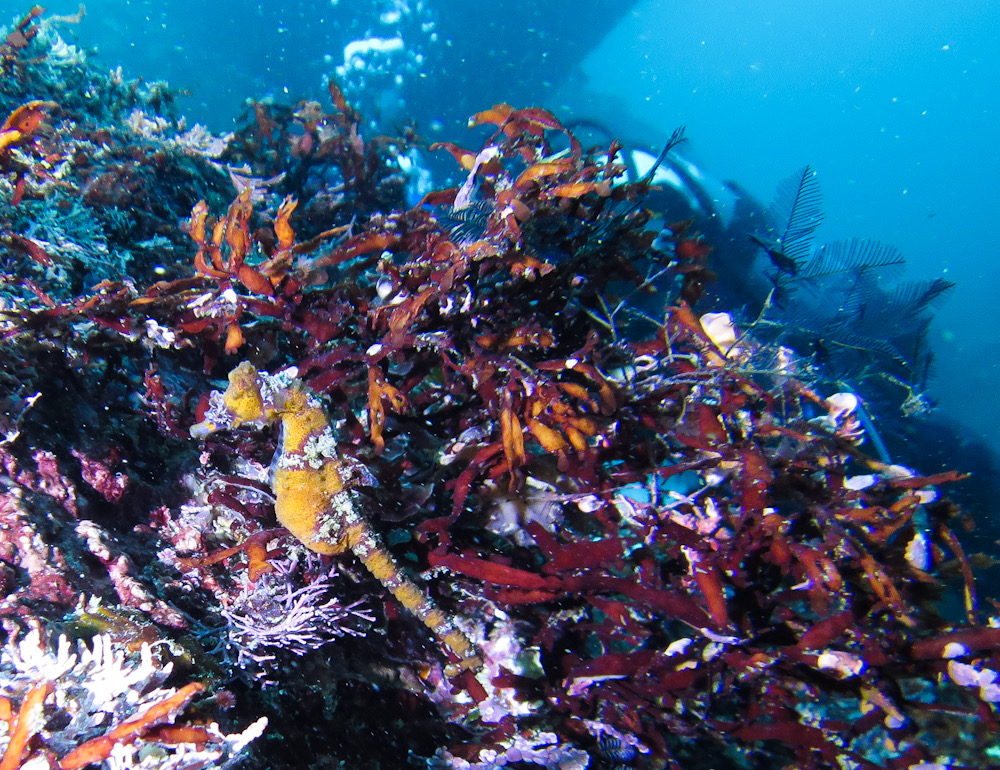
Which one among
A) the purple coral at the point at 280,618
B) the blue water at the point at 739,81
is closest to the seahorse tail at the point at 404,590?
the purple coral at the point at 280,618

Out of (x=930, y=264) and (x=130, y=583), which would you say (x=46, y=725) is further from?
(x=930, y=264)

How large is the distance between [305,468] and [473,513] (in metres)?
0.98

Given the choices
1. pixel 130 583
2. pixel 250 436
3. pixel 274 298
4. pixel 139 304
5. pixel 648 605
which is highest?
pixel 139 304

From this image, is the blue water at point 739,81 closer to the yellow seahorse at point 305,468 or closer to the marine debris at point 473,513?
the marine debris at point 473,513

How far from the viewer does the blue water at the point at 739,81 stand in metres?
14.7

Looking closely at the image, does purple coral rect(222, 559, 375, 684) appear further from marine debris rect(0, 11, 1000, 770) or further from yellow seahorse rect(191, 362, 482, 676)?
yellow seahorse rect(191, 362, 482, 676)

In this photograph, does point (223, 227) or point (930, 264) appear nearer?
point (223, 227)

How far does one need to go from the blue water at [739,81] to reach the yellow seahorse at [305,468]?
227 inches

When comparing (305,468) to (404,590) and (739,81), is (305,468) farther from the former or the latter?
(739,81)

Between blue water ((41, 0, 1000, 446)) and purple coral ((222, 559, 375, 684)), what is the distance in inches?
242

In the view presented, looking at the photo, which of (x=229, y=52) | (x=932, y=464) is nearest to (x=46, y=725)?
(x=932, y=464)

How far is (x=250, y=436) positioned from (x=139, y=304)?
86 cm

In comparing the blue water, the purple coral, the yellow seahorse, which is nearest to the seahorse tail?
the yellow seahorse

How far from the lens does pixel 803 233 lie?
3098 millimetres
